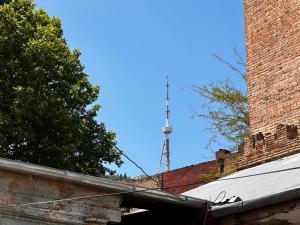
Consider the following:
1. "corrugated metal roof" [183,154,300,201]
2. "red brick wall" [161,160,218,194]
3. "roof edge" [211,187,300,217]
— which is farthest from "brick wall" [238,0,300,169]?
"red brick wall" [161,160,218,194]

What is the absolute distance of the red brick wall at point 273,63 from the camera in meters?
14.5

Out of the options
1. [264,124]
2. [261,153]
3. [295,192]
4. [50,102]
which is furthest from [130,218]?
[50,102]

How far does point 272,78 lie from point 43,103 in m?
6.84

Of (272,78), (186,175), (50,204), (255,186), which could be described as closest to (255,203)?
(255,186)

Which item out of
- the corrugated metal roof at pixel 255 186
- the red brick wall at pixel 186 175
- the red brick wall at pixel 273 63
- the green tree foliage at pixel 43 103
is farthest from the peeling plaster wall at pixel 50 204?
the red brick wall at pixel 186 175

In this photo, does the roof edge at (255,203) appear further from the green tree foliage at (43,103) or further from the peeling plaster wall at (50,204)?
the green tree foliage at (43,103)

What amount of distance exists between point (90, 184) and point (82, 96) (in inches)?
473

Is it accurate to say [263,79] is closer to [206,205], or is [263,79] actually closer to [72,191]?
[206,205]

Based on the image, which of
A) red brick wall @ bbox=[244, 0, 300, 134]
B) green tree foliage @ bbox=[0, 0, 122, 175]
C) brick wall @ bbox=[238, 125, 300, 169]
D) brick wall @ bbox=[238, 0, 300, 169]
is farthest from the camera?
green tree foliage @ bbox=[0, 0, 122, 175]

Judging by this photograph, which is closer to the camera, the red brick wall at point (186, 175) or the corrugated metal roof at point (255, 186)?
the corrugated metal roof at point (255, 186)

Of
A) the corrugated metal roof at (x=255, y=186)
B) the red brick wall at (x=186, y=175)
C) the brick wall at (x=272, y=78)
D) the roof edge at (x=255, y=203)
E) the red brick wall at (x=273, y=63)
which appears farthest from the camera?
the red brick wall at (x=186, y=175)

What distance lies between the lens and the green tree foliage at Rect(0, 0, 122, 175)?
57.8 ft

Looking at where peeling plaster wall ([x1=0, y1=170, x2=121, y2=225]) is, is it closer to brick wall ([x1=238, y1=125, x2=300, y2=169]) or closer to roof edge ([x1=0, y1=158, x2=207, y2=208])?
roof edge ([x1=0, y1=158, x2=207, y2=208])

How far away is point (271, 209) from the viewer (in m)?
7.74
